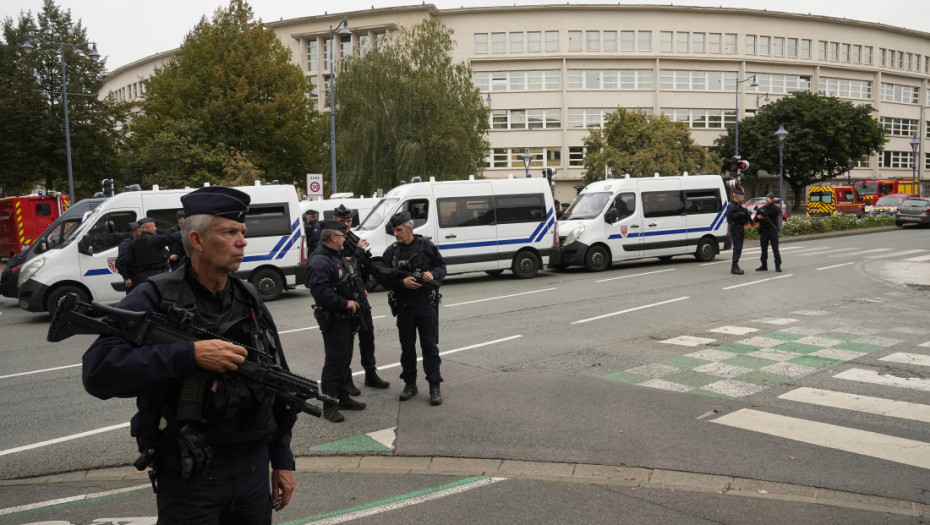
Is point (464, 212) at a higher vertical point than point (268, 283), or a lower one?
higher

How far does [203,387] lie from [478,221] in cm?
1537

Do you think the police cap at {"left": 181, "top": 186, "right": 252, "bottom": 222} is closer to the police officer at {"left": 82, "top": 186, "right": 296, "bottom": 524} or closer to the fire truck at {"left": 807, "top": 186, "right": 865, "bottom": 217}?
the police officer at {"left": 82, "top": 186, "right": 296, "bottom": 524}

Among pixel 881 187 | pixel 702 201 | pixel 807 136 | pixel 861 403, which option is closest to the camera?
pixel 861 403

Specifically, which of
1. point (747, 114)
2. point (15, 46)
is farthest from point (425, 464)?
point (747, 114)

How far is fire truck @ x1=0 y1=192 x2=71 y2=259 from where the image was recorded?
79.9 ft

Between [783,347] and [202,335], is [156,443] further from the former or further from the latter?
[783,347]

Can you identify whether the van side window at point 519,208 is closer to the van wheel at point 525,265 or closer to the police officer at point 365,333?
the van wheel at point 525,265

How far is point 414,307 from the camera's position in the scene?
7.04 meters

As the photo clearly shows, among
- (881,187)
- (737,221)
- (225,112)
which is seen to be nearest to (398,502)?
(737,221)

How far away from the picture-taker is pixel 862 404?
21.1 feet

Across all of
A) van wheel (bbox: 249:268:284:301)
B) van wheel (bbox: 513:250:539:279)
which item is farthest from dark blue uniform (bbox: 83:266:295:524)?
van wheel (bbox: 513:250:539:279)

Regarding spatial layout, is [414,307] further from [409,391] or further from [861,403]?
[861,403]

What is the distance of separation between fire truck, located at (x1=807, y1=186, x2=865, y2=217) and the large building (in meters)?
22.0

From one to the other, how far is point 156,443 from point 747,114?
70.6 meters
